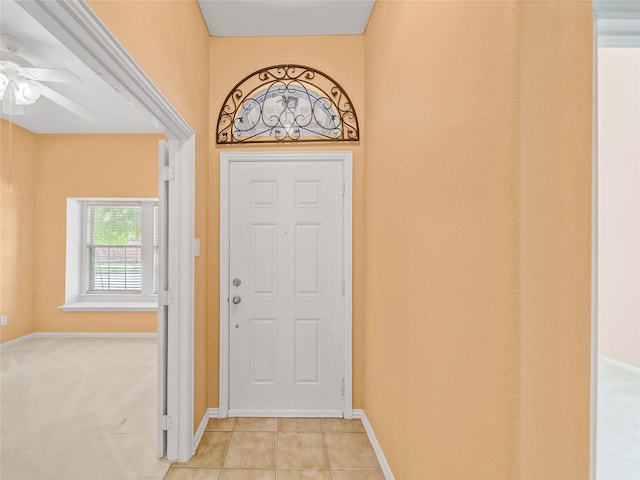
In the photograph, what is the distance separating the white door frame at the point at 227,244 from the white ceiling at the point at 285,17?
37.2 inches

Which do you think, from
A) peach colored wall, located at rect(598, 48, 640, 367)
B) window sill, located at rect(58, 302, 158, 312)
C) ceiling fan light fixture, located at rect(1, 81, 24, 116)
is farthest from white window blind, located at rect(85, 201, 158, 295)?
peach colored wall, located at rect(598, 48, 640, 367)

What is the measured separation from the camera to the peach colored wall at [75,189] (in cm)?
429

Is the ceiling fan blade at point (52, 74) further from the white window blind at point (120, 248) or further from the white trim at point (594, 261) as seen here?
the white trim at point (594, 261)

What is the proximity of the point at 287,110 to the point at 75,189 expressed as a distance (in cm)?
361

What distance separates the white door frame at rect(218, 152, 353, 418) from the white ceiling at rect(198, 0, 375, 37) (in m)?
0.95

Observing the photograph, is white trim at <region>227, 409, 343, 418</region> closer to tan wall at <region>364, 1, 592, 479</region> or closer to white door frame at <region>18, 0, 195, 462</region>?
white door frame at <region>18, 0, 195, 462</region>

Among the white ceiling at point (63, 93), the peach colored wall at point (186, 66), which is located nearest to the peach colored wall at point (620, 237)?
the peach colored wall at point (186, 66)

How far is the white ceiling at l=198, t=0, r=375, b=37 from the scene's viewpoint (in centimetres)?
218

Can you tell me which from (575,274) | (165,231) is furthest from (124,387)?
(575,274)

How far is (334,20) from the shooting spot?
2.36 meters

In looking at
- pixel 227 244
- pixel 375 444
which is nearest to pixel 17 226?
pixel 227 244

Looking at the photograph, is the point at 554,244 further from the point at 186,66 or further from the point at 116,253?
the point at 116,253

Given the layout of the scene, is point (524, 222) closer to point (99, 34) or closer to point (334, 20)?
point (99, 34)

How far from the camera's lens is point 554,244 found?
30.6 inches
